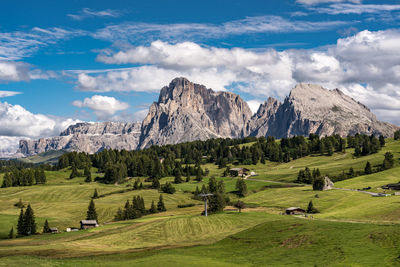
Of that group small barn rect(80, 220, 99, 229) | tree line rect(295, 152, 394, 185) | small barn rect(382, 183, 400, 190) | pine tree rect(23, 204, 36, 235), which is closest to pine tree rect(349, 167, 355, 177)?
tree line rect(295, 152, 394, 185)

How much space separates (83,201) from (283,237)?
117 meters

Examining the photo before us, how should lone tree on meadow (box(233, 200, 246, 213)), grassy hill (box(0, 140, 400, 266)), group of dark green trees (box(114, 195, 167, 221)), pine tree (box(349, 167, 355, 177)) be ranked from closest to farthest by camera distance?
grassy hill (box(0, 140, 400, 266))
lone tree on meadow (box(233, 200, 246, 213))
group of dark green trees (box(114, 195, 167, 221))
pine tree (box(349, 167, 355, 177))

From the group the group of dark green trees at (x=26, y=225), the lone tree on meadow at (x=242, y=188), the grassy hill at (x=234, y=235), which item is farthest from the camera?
the lone tree on meadow at (x=242, y=188)

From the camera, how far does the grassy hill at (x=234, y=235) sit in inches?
1953

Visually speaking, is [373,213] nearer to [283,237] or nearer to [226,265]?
[283,237]

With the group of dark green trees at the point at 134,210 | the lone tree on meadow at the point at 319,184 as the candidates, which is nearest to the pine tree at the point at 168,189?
the group of dark green trees at the point at 134,210

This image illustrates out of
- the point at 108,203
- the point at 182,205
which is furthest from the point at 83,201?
the point at 182,205

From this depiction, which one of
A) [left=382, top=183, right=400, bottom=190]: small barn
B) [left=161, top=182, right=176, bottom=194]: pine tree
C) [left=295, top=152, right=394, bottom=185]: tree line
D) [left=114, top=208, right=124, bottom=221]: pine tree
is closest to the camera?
[left=114, top=208, right=124, bottom=221]: pine tree

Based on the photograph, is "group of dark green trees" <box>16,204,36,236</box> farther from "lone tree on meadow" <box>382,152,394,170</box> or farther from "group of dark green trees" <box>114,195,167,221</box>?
"lone tree on meadow" <box>382,152,394,170</box>

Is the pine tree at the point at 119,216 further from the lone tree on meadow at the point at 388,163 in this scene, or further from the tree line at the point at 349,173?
the lone tree on meadow at the point at 388,163

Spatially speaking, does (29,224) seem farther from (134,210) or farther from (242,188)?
(242,188)

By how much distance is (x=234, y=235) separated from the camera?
74.7 metres

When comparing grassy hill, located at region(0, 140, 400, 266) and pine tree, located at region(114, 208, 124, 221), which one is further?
pine tree, located at region(114, 208, 124, 221)

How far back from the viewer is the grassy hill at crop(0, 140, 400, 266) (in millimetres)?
49594
